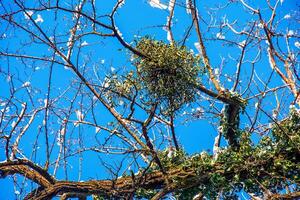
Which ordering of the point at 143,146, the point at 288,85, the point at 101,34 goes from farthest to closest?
the point at 288,85 → the point at 143,146 → the point at 101,34

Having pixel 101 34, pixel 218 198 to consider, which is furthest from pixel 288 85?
pixel 101 34

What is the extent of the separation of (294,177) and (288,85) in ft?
9.69

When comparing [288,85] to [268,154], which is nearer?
[268,154]

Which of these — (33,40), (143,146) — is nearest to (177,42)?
(143,146)

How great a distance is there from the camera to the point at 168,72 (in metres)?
4.41

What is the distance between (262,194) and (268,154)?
1.66 ft

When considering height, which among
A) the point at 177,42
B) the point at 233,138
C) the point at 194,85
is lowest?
the point at 233,138

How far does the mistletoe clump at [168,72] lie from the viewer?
4379 millimetres

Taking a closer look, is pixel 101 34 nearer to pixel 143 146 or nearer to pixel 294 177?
pixel 143 146

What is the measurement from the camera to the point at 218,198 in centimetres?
459

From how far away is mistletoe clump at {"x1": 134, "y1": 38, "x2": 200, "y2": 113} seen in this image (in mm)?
4379

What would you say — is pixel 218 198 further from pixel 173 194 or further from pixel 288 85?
pixel 288 85

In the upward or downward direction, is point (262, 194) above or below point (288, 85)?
below

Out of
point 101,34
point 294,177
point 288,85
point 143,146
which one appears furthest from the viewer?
point 288,85
